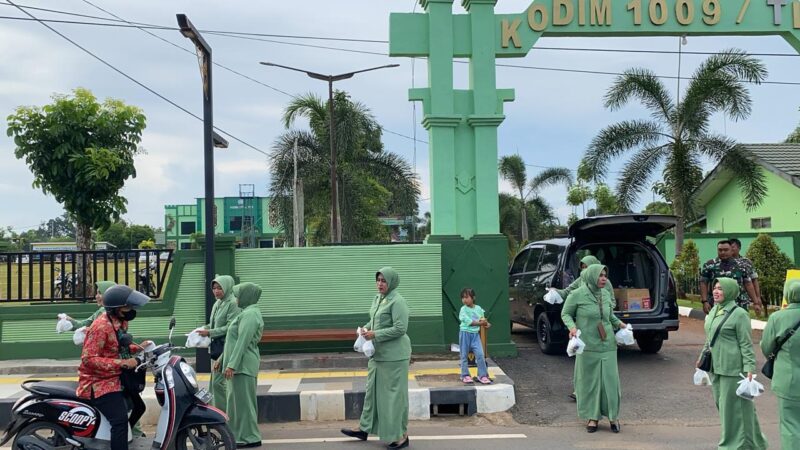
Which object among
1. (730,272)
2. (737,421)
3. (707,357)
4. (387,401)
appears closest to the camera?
(737,421)

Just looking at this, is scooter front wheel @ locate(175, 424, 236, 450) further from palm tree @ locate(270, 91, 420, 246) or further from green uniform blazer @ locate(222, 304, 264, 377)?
palm tree @ locate(270, 91, 420, 246)

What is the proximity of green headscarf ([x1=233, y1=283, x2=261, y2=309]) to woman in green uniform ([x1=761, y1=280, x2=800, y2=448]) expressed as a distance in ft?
14.5

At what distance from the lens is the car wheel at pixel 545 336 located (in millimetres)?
10148

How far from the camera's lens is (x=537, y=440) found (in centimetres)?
659

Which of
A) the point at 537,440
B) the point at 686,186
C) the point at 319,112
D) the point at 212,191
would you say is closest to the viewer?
the point at 537,440

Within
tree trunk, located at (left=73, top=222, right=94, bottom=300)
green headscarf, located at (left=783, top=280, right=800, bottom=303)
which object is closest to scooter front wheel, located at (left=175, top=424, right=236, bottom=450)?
green headscarf, located at (left=783, top=280, right=800, bottom=303)

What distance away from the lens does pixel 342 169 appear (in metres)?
23.8

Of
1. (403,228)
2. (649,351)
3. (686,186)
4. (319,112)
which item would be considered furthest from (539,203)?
(649,351)

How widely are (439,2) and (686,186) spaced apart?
9.70 m

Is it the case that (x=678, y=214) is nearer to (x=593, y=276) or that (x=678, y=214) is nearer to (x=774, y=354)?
(x=593, y=276)

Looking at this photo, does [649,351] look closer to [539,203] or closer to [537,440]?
[537,440]

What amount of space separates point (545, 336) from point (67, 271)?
697 centimetres

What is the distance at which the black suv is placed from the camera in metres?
9.63

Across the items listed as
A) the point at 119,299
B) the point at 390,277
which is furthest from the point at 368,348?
the point at 119,299
